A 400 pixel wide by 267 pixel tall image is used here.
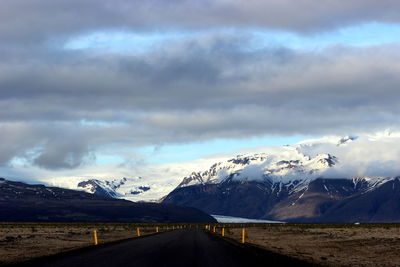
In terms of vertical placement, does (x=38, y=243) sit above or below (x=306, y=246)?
above

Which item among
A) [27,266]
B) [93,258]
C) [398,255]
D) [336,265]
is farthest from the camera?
[398,255]

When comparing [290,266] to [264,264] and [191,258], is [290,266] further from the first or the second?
[191,258]

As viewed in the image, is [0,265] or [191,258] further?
[191,258]

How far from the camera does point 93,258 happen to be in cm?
3369

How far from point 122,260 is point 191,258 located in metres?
Result: 4.27

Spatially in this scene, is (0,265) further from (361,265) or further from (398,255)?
(398,255)

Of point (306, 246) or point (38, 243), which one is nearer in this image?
point (38, 243)

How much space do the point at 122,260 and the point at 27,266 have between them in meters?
5.04

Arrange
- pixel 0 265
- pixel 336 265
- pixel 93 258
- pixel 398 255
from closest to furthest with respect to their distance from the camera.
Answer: pixel 0 265
pixel 93 258
pixel 336 265
pixel 398 255

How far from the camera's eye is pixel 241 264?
31.3m

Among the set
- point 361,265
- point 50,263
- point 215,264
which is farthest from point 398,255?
point 50,263

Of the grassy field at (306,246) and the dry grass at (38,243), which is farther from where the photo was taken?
the grassy field at (306,246)

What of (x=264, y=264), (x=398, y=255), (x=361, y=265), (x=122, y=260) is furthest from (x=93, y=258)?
(x=398, y=255)

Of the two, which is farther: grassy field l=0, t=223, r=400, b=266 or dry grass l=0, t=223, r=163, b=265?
grassy field l=0, t=223, r=400, b=266
